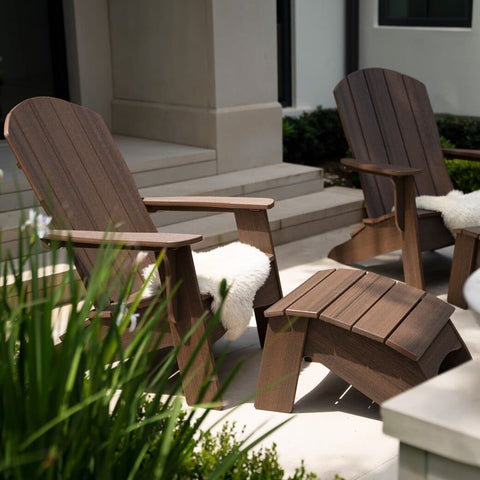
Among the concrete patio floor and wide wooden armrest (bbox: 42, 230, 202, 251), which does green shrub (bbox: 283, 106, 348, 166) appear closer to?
the concrete patio floor

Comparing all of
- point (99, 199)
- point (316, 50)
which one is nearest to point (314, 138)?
point (316, 50)

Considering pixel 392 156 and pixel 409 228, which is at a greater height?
pixel 392 156

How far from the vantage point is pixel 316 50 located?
8906 millimetres

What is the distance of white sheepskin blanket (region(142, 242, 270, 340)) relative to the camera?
325 cm

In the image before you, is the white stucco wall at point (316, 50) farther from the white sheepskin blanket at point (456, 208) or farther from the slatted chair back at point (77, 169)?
the slatted chair back at point (77, 169)

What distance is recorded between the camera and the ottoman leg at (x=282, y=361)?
3.07 m

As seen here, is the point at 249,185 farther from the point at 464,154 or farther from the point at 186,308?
the point at 186,308

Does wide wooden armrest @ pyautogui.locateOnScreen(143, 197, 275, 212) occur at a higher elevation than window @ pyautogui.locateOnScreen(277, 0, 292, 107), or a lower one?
lower

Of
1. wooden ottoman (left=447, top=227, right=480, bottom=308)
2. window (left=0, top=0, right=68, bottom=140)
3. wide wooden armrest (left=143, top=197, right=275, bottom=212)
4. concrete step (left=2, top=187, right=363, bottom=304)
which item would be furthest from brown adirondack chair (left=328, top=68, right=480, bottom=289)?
window (left=0, top=0, right=68, bottom=140)

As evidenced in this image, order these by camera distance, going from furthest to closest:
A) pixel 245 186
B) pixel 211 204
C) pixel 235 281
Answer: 1. pixel 245 186
2. pixel 211 204
3. pixel 235 281

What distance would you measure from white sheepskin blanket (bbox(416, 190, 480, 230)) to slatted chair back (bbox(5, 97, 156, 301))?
1725 millimetres

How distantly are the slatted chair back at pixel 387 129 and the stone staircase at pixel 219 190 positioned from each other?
100cm

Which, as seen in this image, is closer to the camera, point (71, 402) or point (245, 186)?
point (71, 402)

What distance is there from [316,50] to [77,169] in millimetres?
5721
